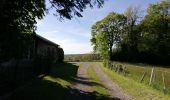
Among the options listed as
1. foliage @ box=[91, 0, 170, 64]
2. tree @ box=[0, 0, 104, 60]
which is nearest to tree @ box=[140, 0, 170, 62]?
foliage @ box=[91, 0, 170, 64]

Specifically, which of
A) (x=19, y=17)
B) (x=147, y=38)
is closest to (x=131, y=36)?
(x=147, y=38)

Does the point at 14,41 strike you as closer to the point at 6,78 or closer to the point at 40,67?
the point at 6,78

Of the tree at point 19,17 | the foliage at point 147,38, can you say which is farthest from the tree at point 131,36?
the tree at point 19,17

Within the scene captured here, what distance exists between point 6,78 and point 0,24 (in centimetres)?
362

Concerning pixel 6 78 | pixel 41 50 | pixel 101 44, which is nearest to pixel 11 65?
pixel 6 78

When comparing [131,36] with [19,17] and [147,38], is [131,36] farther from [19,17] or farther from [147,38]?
[19,17]

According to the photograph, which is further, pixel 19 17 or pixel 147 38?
pixel 147 38

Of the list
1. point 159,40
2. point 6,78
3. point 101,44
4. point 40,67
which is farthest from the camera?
point 159,40

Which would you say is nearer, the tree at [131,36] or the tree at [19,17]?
the tree at [19,17]

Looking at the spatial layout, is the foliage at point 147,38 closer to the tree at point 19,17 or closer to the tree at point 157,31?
the tree at point 157,31

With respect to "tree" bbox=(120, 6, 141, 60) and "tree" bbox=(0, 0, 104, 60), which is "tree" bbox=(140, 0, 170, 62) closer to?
"tree" bbox=(120, 6, 141, 60)

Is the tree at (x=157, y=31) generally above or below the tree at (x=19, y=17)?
above

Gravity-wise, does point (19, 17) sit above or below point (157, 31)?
below

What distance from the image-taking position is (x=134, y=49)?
89.0 meters
